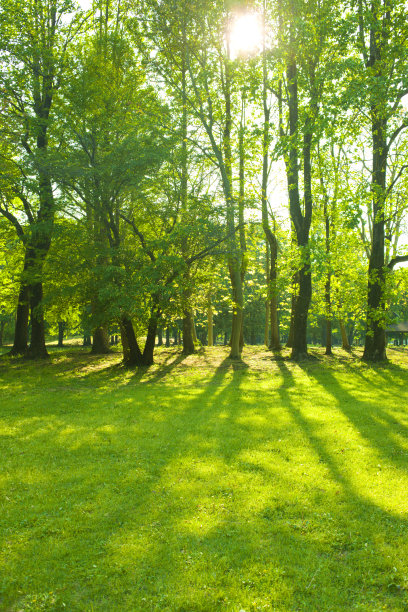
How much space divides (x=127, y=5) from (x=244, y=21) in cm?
577

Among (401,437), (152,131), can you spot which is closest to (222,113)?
(152,131)

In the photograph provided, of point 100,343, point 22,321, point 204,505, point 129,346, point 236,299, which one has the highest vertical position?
point 236,299

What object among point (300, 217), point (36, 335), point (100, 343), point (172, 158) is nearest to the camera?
point (172, 158)

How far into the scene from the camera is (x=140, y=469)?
7.04 meters

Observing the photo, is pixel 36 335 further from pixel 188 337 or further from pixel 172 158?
pixel 172 158

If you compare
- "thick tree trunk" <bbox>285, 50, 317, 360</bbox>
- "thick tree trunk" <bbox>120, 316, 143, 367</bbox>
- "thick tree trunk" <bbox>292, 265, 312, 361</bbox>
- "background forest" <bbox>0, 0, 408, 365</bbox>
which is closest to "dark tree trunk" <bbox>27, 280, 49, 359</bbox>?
"background forest" <bbox>0, 0, 408, 365</bbox>

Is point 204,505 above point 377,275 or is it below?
below

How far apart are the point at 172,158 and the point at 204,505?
1454 centimetres

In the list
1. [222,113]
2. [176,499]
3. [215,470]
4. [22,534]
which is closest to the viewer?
[22,534]

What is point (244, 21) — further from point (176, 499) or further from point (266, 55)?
point (176, 499)

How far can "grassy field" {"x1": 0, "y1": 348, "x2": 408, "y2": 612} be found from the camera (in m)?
4.11

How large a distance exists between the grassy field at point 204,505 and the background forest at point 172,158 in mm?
6080

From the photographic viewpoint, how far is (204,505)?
5.72 metres

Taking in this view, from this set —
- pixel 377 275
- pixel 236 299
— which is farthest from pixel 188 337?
pixel 377 275
